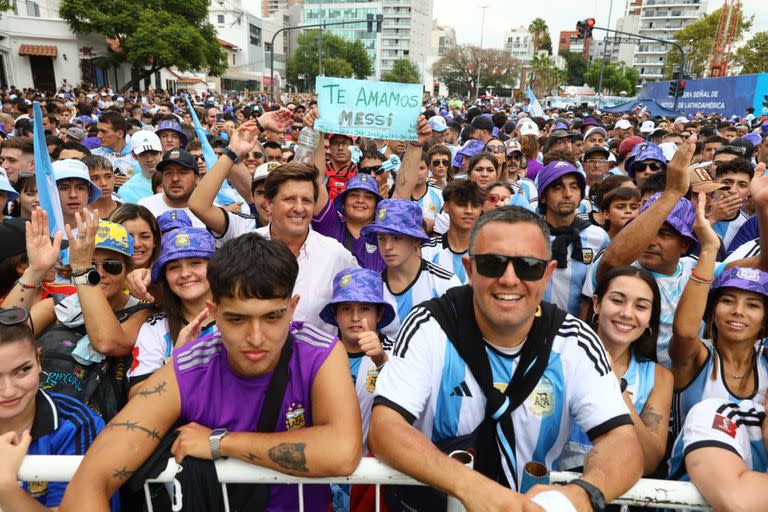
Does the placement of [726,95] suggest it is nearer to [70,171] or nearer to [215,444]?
[70,171]

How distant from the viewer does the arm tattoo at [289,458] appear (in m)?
1.79

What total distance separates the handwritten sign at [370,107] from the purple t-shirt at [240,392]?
307 centimetres

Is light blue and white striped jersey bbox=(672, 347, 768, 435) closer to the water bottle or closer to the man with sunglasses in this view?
the man with sunglasses

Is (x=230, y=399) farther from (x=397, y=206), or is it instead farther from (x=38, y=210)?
(x=397, y=206)

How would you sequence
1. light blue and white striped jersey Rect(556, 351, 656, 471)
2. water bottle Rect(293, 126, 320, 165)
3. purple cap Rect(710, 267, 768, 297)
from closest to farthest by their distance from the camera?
1. light blue and white striped jersey Rect(556, 351, 656, 471)
2. purple cap Rect(710, 267, 768, 297)
3. water bottle Rect(293, 126, 320, 165)

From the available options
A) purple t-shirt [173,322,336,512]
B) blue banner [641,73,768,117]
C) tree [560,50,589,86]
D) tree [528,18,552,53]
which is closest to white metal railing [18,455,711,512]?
purple t-shirt [173,322,336,512]

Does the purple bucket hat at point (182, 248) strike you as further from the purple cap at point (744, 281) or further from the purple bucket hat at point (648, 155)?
the purple bucket hat at point (648, 155)

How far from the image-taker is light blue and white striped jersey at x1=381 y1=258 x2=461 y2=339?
11.0 ft

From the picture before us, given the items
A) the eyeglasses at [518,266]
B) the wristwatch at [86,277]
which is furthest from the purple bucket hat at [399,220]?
the wristwatch at [86,277]

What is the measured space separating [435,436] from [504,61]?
10213cm

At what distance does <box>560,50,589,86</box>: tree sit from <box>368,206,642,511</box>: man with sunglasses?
103m

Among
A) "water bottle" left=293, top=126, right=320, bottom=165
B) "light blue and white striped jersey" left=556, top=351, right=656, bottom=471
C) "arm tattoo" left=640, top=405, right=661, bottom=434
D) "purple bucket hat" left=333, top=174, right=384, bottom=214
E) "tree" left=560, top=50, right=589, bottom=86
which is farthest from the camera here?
"tree" left=560, top=50, right=589, bottom=86

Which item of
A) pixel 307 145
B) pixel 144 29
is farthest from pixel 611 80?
pixel 307 145

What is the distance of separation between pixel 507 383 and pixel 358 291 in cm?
127
